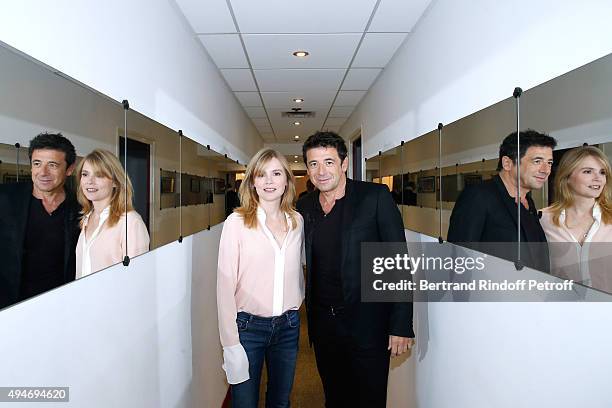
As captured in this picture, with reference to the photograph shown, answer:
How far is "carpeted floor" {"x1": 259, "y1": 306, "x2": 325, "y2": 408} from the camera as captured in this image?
11.4 feet

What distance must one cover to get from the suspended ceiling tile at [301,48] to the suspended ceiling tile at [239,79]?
9.3 inches

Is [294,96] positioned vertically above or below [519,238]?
above

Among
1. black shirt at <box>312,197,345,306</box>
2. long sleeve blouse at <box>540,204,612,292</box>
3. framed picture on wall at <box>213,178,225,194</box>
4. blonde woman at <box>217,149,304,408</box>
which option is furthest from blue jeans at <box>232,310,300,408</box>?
framed picture on wall at <box>213,178,225,194</box>

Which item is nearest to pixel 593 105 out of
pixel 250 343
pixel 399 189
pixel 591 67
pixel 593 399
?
pixel 591 67

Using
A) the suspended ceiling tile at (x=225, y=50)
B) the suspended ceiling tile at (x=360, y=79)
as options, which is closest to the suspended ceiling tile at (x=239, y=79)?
the suspended ceiling tile at (x=225, y=50)

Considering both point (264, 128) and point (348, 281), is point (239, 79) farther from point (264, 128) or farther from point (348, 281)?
point (264, 128)

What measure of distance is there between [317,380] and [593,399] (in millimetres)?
3136

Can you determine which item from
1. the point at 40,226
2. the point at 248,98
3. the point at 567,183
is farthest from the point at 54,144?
the point at 248,98

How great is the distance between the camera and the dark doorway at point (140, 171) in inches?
64.1

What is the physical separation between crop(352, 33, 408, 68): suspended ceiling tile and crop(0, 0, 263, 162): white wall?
1249 millimetres

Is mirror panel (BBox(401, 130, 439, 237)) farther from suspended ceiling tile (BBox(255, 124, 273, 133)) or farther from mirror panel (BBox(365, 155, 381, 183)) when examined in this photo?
suspended ceiling tile (BBox(255, 124, 273, 133))

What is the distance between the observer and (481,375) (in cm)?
171

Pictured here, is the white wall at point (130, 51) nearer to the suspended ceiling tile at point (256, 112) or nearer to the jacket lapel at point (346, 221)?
the jacket lapel at point (346, 221)

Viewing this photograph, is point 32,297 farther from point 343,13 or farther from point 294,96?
point 294,96
